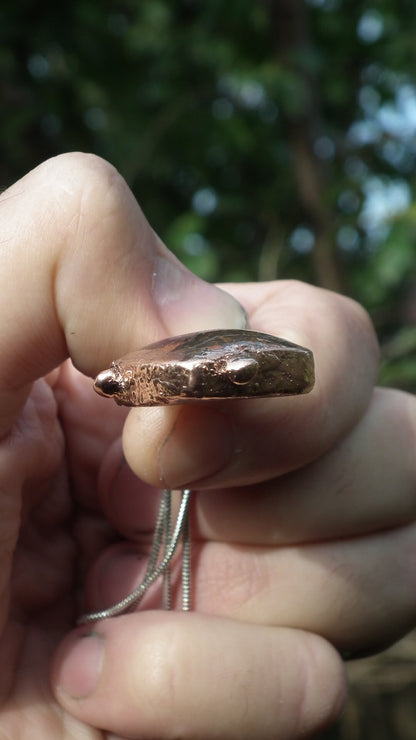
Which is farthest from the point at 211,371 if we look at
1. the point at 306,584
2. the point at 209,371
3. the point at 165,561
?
the point at 306,584

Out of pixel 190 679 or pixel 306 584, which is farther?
pixel 306 584

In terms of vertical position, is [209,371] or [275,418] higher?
[209,371]

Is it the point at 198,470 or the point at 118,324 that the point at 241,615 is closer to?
the point at 198,470

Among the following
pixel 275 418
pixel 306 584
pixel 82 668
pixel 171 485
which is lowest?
pixel 82 668

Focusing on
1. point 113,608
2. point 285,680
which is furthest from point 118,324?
point 285,680

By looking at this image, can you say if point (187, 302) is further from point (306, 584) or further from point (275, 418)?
point (306, 584)

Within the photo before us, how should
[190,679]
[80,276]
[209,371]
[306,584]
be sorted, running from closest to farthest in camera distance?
[209,371], [80,276], [190,679], [306,584]
